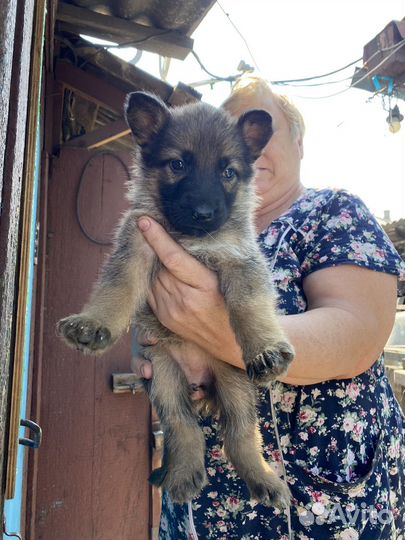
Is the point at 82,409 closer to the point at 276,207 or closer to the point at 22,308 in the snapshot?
the point at 276,207

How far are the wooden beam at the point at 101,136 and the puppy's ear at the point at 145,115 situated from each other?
1465mm

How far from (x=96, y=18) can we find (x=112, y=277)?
7.42 ft

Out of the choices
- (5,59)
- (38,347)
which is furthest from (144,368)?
(5,59)

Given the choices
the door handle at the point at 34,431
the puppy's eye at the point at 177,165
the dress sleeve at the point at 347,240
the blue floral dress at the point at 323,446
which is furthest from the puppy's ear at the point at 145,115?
the door handle at the point at 34,431

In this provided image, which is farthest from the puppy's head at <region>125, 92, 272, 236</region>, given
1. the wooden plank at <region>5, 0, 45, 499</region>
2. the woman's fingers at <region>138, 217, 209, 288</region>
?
the wooden plank at <region>5, 0, 45, 499</region>

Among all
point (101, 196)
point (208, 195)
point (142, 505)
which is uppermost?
point (101, 196)

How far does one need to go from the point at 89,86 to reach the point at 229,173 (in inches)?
84.8

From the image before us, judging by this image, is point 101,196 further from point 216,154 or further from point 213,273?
point 213,273

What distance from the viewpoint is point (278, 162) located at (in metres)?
2.56

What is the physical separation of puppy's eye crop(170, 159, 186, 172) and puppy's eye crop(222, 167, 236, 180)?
0.68 feet

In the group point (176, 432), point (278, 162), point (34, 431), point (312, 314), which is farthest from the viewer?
point (278, 162)

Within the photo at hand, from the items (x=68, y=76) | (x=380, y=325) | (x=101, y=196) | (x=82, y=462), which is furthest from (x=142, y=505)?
(x=68, y=76)

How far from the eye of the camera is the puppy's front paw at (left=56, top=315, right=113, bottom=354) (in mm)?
1736

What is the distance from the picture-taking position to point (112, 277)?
6.68ft
